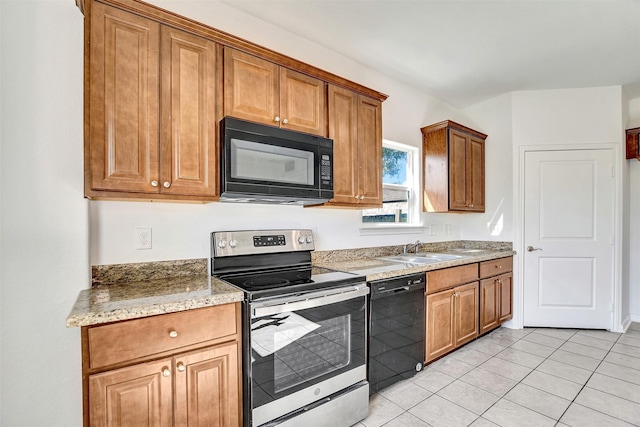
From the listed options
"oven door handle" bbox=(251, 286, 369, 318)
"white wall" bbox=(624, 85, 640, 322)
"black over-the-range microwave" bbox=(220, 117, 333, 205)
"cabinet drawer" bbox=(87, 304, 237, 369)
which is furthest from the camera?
"white wall" bbox=(624, 85, 640, 322)

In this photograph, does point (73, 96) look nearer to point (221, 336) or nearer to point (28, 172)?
point (28, 172)

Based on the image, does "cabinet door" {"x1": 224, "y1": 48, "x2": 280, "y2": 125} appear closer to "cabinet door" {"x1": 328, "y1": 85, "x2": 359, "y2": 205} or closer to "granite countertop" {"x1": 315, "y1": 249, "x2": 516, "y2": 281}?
"cabinet door" {"x1": 328, "y1": 85, "x2": 359, "y2": 205}

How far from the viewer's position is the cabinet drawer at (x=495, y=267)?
301cm

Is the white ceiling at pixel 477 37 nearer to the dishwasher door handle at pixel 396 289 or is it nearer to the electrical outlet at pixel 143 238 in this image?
the electrical outlet at pixel 143 238

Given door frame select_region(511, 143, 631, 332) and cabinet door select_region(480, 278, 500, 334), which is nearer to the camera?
cabinet door select_region(480, 278, 500, 334)

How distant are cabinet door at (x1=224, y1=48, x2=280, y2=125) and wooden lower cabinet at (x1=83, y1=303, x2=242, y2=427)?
111 cm

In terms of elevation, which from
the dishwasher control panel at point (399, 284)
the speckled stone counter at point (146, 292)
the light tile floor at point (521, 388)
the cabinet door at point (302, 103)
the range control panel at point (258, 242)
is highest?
the cabinet door at point (302, 103)

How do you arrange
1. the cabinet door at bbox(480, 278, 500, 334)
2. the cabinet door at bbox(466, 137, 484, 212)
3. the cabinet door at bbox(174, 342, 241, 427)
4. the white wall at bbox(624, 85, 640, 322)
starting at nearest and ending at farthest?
the cabinet door at bbox(174, 342, 241, 427) < the cabinet door at bbox(480, 278, 500, 334) < the cabinet door at bbox(466, 137, 484, 212) < the white wall at bbox(624, 85, 640, 322)

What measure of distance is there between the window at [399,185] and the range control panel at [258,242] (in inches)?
39.9

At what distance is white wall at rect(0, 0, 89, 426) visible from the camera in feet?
4.54

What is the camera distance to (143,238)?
1.74 metres

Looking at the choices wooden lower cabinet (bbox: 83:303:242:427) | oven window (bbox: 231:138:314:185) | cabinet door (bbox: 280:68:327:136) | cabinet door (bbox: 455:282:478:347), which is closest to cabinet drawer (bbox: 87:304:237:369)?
wooden lower cabinet (bbox: 83:303:242:427)

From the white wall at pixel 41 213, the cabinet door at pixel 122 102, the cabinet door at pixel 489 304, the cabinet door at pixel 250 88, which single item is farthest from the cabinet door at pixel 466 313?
the white wall at pixel 41 213

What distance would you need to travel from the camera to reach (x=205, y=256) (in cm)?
195
